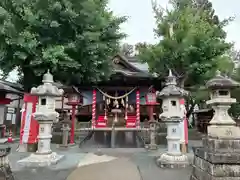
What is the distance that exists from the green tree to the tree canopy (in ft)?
14.8

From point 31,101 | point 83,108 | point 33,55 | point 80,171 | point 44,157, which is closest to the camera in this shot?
point 80,171

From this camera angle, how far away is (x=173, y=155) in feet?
21.8

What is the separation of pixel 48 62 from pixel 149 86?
9503mm

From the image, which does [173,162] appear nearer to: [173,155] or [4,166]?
[173,155]

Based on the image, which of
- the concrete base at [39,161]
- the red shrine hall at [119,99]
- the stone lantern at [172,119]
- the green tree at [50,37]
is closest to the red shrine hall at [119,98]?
the red shrine hall at [119,99]

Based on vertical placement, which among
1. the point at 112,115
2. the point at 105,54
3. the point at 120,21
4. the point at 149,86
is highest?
the point at 120,21

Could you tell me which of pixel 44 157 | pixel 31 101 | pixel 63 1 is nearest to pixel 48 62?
pixel 31 101

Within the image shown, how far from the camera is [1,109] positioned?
15461 millimetres

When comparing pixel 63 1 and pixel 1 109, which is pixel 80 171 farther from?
pixel 1 109

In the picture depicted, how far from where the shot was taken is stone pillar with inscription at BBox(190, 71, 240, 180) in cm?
388

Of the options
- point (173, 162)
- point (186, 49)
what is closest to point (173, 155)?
point (173, 162)

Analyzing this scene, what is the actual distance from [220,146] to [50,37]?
359 inches

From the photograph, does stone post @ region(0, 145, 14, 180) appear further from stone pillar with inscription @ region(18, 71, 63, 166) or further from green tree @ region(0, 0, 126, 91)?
green tree @ region(0, 0, 126, 91)

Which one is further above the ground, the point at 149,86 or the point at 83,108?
the point at 149,86
